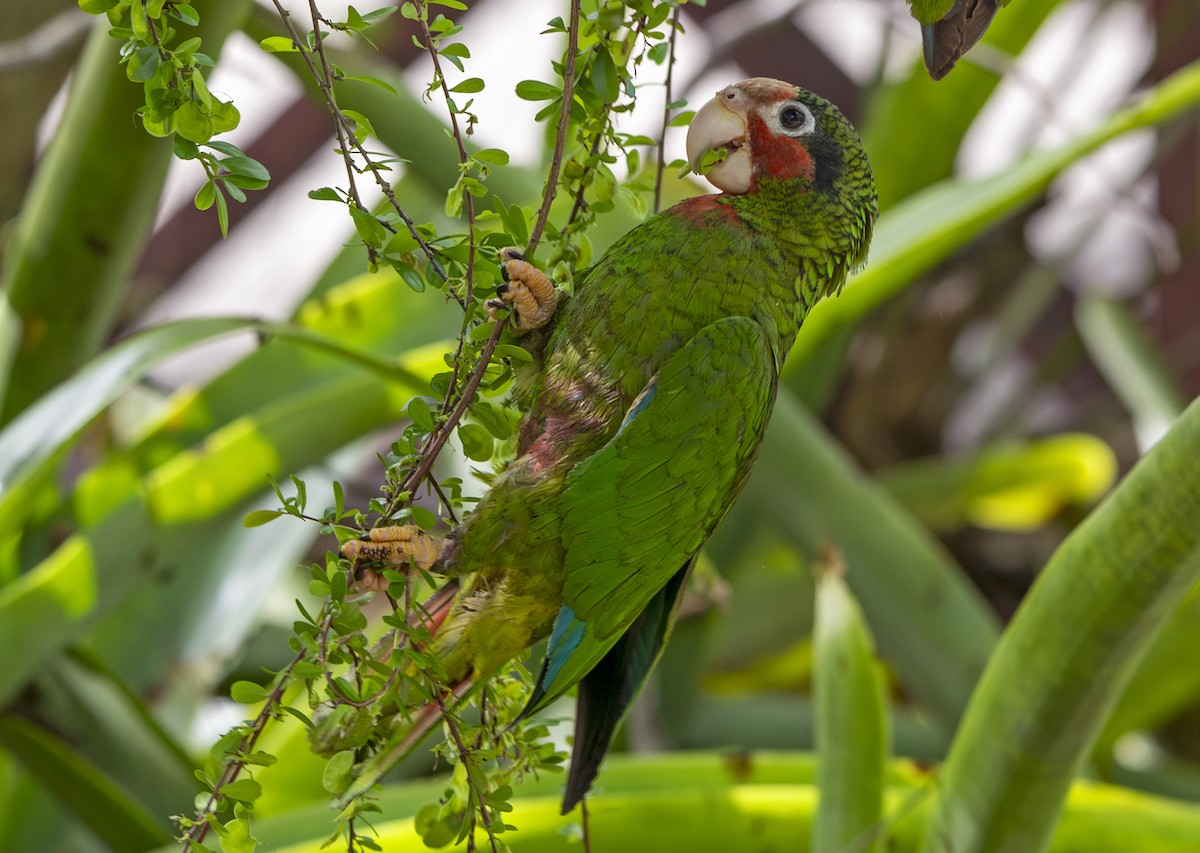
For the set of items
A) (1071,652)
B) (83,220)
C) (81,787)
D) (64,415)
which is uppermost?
(83,220)

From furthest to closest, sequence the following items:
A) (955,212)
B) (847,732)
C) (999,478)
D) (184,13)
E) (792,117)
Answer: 1. (999,478)
2. (955,212)
3. (847,732)
4. (792,117)
5. (184,13)

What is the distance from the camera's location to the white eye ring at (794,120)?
0.36m

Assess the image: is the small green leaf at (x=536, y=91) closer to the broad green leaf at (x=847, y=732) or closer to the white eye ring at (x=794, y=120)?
the white eye ring at (x=794, y=120)

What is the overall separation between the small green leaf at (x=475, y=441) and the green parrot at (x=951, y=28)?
0.50ft

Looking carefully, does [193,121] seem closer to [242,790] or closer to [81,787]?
[242,790]

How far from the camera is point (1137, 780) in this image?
738 millimetres

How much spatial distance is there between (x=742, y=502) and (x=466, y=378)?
0.48 metres

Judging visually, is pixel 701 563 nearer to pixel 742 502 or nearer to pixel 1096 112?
pixel 742 502

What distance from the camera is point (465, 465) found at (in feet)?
2.19

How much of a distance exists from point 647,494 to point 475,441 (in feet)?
0.17

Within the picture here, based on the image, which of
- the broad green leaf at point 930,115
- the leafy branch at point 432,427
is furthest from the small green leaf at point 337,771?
the broad green leaf at point 930,115

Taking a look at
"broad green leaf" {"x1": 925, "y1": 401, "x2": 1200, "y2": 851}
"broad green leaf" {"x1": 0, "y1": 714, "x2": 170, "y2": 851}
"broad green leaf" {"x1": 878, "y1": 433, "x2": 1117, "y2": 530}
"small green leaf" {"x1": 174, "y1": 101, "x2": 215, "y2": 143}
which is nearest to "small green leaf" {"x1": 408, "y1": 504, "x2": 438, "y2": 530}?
"small green leaf" {"x1": 174, "y1": 101, "x2": 215, "y2": 143}

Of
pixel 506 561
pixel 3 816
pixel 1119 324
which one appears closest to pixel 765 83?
pixel 506 561

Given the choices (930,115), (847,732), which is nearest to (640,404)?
(847,732)
